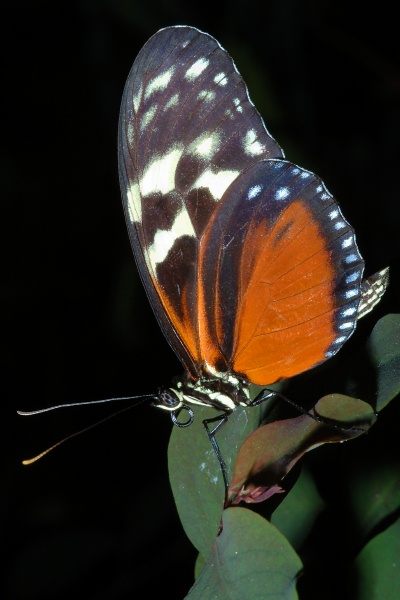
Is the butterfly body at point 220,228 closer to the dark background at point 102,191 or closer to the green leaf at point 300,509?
the green leaf at point 300,509

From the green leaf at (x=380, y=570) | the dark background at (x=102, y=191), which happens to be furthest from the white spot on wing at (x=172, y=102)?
the dark background at (x=102, y=191)

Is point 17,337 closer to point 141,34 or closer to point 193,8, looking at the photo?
point 141,34

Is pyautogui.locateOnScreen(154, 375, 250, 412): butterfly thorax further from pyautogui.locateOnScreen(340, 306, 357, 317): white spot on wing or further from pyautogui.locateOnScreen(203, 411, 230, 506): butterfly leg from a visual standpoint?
pyautogui.locateOnScreen(340, 306, 357, 317): white spot on wing

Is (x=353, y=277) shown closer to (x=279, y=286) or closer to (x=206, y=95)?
(x=279, y=286)

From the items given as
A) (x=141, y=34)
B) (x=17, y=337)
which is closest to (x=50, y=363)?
(x=17, y=337)

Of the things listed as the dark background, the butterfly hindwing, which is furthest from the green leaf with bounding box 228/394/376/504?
the dark background

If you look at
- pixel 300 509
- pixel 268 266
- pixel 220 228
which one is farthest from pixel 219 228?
pixel 300 509
